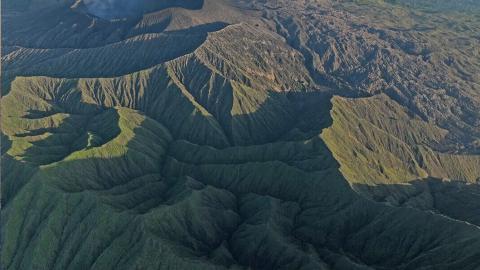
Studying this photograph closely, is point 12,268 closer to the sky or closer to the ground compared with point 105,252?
closer to the ground

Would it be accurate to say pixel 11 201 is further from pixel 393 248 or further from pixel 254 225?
pixel 393 248

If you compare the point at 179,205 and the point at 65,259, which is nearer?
the point at 65,259

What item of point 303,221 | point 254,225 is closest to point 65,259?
point 254,225

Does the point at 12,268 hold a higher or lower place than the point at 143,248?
lower

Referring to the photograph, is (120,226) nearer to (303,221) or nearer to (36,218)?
(36,218)

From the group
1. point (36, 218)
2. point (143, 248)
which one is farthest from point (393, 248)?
point (36, 218)

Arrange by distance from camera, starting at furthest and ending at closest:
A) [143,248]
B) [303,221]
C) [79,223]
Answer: [303,221] < [79,223] < [143,248]

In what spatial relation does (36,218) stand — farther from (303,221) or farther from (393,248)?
(393,248)

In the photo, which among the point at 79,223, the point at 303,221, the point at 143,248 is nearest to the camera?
the point at 143,248

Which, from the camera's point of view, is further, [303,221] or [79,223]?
[303,221]
